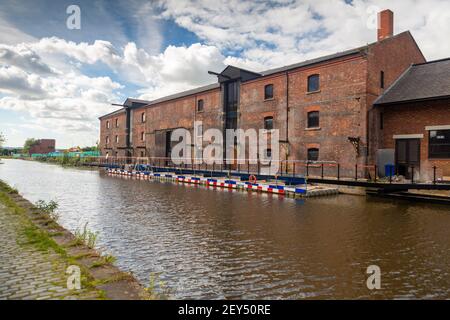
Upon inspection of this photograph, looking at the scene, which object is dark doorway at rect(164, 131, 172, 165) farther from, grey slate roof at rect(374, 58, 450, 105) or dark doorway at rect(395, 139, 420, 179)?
dark doorway at rect(395, 139, 420, 179)

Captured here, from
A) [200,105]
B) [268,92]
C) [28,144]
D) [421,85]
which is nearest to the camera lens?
[421,85]

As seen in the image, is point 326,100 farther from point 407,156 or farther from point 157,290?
point 157,290

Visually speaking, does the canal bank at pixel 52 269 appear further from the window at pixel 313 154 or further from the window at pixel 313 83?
the window at pixel 313 83

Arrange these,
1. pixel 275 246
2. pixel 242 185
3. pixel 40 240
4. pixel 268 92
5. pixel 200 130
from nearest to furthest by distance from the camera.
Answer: pixel 40 240
pixel 275 246
pixel 242 185
pixel 268 92
pixel 200 130

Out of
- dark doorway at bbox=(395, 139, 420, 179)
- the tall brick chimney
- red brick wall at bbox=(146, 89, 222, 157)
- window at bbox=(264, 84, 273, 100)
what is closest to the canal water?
dark doorway at bbox=(395, 139, 420, 179)

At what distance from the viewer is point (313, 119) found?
20250 mm

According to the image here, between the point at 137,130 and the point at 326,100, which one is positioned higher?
the point at 137,130

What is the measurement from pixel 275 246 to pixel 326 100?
1525 cm

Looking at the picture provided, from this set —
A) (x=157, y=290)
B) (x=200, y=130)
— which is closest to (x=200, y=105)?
(x=200, y=130)

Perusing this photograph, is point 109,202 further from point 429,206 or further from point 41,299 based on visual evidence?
point 429,206

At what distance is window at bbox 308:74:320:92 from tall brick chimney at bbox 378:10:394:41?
559 cm

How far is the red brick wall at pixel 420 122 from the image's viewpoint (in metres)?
15.8
